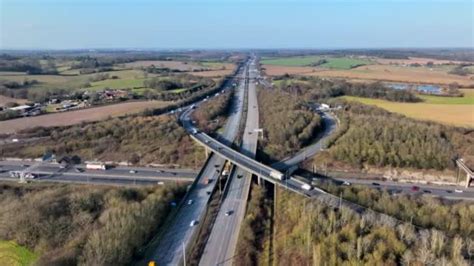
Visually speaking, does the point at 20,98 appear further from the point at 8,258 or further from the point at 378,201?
the point at 378,201

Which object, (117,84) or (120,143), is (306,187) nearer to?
(120,143)

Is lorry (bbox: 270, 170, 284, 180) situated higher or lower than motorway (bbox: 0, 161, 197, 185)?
higher

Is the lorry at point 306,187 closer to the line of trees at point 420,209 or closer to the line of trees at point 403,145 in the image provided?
the line of trees at point 420,209

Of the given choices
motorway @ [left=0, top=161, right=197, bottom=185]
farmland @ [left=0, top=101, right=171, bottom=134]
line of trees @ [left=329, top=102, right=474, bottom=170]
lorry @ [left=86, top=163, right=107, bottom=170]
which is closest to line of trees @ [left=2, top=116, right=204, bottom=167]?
motorway @ [left=0, top=161, right=197, bottom=185]

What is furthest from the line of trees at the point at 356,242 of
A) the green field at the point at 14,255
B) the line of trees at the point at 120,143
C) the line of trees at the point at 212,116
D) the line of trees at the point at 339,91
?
the line of trees at the point at 339,91

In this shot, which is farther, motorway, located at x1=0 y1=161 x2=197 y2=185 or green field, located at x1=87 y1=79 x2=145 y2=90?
green field, located at x1=87 y1=79 x2=145 y2=90

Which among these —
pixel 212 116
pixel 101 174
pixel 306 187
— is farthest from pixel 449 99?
pixel 101 174

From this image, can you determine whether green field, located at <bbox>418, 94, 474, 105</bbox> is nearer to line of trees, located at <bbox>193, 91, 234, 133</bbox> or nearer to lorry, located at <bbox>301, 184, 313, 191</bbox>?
line of trees, located at <bbox>193, 91, 234, 133</bbox>
